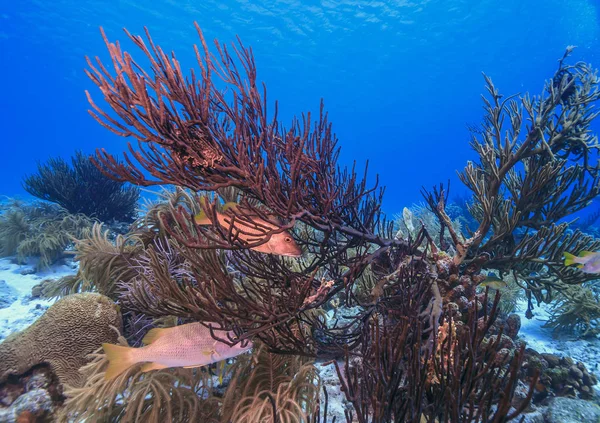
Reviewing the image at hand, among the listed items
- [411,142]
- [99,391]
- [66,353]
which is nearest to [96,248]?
[66,353]

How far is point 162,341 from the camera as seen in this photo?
86.9 inches

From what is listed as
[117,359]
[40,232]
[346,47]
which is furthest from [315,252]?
[346,47]

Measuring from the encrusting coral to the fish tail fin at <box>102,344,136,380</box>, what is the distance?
439 millimetres

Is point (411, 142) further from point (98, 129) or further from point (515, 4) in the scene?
point (98, 129)

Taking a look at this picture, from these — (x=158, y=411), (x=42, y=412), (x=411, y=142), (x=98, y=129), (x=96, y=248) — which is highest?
(x=411, y=142)

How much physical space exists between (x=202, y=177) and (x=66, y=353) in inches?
117

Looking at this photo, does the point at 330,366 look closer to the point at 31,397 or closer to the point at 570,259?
the point at 570,259

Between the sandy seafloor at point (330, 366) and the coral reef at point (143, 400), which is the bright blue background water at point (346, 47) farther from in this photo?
the coral reef at point (143, 400)

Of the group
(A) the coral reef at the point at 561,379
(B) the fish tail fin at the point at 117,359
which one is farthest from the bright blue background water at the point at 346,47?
(B) the fish tail fin at the point at 117,359

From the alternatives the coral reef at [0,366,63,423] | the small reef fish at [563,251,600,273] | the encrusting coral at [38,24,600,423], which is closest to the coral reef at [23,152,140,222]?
the encrusting coral at [38,24,600,423]

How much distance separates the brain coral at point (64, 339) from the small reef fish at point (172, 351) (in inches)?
73.2

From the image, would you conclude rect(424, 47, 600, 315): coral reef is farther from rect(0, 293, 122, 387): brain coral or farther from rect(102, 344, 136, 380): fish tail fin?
rect(0, 293, 122, 387): brain coral

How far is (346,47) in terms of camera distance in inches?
2502

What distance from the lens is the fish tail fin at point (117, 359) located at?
2.03 meters
